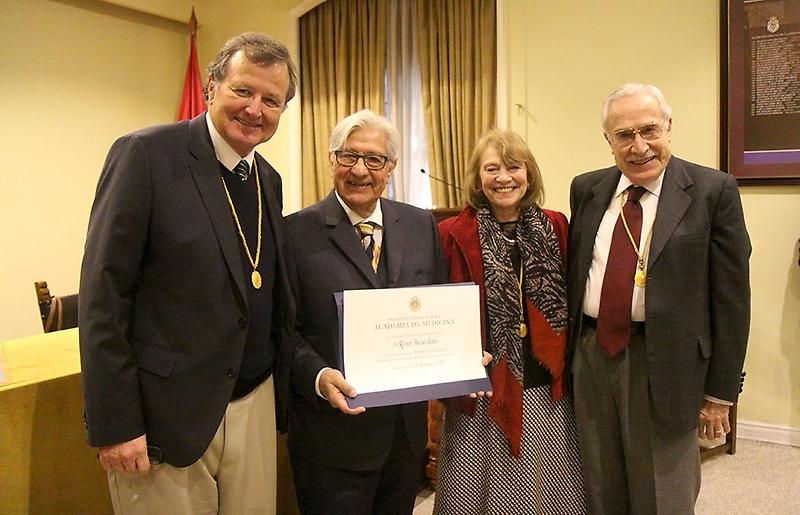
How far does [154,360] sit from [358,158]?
0.70m

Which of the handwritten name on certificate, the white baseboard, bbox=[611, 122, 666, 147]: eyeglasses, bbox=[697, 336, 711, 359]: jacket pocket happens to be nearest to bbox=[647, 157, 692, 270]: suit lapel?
bbox=[611, 122, 666, 147]: eyeglasses

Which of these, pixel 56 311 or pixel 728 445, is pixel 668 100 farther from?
pixel 56 311

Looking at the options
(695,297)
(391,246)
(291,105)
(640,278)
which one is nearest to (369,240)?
(391,246)

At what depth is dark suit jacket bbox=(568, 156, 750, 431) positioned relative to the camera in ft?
5.41

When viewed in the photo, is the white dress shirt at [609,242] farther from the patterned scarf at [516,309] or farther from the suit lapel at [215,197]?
the suit lapel at [215,197]

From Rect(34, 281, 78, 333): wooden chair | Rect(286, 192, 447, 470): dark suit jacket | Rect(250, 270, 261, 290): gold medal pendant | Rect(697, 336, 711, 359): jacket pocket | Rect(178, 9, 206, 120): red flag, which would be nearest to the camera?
Rect(250, 270, 261, 290): gold medal pendant

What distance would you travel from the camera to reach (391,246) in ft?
5.45

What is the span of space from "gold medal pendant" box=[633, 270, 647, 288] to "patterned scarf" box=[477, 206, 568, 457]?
227mm

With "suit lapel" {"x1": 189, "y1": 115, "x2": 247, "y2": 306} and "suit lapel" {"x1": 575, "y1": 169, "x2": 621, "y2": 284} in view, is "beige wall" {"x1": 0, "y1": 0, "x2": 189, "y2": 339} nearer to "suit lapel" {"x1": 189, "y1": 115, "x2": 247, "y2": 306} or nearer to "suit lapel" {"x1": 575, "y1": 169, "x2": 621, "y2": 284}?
"suit lapel" {"x1": 189, "y1": 115, "x2": 247, "y2": 306}

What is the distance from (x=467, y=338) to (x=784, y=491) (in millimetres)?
2139

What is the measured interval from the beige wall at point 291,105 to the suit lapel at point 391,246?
241 centimetres

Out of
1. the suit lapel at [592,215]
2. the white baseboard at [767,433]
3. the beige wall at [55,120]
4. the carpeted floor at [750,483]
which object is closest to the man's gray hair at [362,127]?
the suit lapel at [592,215]

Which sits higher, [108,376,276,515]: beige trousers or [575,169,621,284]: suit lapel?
[575,169,621,284]: suit lapel

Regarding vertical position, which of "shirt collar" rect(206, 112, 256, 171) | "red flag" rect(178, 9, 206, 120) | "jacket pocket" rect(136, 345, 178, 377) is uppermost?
"red flag" rect(178, 9, 206, 120)
